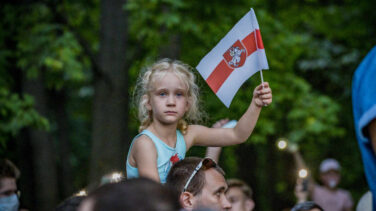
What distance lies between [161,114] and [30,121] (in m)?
4.52

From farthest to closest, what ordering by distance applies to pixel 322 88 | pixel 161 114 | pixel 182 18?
1. pixel 322 88
2. pixel 182 18
3. pixel 161 114

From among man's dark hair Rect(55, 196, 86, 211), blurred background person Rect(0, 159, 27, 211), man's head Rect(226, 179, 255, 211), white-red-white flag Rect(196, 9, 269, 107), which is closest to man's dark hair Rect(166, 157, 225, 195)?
man's dark hair Rect(55, 196, 86, 211)

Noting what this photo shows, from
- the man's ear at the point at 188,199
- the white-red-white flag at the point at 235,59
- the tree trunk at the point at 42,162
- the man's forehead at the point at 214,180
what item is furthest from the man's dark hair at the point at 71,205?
the tree trunk at the point at 42,162

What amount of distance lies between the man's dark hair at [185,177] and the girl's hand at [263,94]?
19.6 inches

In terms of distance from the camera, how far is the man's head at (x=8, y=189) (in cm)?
387

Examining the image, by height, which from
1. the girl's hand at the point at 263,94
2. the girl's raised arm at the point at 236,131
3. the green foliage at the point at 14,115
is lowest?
the girl's raised arm at the point at 236,131

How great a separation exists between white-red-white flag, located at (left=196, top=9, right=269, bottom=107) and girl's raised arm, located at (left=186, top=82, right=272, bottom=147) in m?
0.16

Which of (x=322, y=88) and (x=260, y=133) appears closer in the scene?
(x=260, y=133)

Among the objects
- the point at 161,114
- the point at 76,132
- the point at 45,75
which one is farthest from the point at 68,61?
the point at 76,132

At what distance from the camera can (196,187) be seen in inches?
106

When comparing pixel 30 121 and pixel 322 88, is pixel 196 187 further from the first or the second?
pixel 322 88

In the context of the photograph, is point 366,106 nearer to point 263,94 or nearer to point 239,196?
point 263,94

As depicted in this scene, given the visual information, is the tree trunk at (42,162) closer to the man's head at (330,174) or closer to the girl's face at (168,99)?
the man's head at (330,174)

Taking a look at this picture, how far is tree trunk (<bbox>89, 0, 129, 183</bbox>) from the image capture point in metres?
7.81
